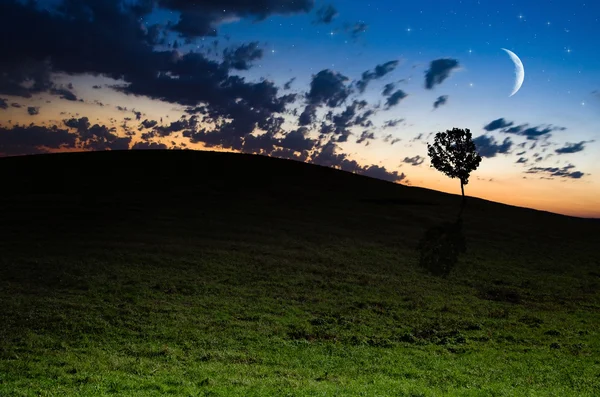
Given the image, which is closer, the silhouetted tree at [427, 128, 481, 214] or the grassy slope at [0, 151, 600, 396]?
the grassy slope at [0, 151, 600, 396]

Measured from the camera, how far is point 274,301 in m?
34.0

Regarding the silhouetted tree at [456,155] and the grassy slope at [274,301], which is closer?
the grassy slope at [274,301]

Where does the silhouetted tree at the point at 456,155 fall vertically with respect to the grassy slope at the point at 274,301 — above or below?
above

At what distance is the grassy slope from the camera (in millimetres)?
19844

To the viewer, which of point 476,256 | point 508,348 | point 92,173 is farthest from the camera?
point 92,173

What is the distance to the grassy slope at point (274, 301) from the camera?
65.1 feet

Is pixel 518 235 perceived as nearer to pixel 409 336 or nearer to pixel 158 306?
pixel 409 336

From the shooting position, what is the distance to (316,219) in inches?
2800

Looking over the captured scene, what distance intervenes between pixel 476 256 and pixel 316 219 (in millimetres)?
25090

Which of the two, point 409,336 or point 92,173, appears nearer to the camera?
point 409,336

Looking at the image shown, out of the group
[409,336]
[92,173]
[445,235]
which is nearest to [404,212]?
[445,235]

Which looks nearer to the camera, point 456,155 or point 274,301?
point 274,301

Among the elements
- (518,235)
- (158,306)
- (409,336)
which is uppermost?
(518,235)

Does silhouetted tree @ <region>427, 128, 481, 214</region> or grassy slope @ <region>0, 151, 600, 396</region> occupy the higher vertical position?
silhouetted tree @ <region>427, 128, 481, 214</region>
